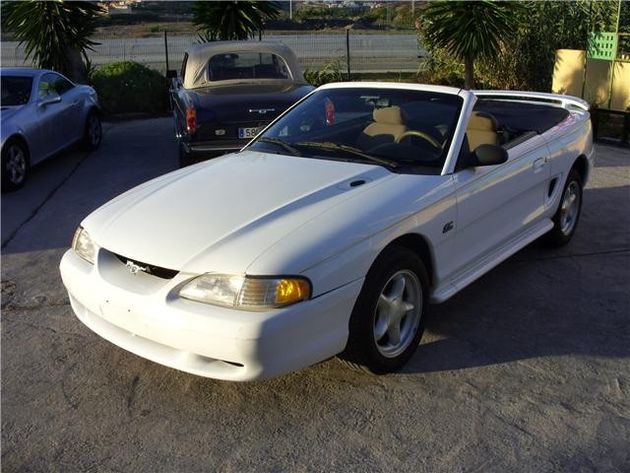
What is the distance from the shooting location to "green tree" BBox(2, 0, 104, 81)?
14.0 m

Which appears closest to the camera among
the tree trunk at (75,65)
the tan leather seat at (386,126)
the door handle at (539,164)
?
the tan leather seat at (386,126)

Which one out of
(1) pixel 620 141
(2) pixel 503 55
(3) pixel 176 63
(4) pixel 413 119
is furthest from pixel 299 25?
(4) pixel 413 119

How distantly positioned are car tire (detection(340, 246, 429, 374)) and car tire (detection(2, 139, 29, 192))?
19.1 feet

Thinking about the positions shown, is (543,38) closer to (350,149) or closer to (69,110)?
(69,110)

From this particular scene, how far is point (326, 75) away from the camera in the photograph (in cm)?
1720

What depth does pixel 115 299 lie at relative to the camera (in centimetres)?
344

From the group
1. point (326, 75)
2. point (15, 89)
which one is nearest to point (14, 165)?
point (15, 89)

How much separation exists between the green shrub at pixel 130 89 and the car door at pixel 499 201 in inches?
454

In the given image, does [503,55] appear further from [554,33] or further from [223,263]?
[223,263]

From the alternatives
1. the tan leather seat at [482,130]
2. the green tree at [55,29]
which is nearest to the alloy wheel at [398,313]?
the tan leather seat at [482,130]

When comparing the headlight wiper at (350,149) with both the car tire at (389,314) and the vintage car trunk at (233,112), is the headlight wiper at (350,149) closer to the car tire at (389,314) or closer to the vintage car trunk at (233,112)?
the car tire at (389,314)

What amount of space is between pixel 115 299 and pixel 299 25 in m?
37.6

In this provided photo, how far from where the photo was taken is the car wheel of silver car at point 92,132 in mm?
10552

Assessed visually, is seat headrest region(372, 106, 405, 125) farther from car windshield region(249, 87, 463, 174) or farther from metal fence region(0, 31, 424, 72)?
metal fence region(0, 31, 424, 72)
